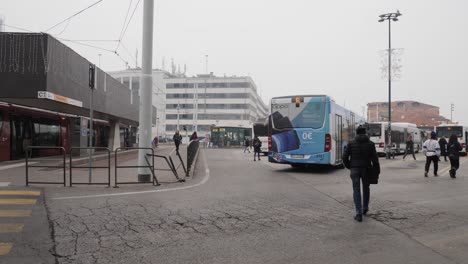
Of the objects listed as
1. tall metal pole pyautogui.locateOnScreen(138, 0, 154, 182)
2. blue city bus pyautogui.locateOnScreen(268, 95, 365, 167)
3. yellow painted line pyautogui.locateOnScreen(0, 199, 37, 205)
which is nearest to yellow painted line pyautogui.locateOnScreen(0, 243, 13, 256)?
yellow painted line pyautogui.locateOnScreen(0, 199, 37, 205)

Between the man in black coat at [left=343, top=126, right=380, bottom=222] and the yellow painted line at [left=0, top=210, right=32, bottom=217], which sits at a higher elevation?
the man in black coat at [left=343, top=126, right=380, bottom=222]

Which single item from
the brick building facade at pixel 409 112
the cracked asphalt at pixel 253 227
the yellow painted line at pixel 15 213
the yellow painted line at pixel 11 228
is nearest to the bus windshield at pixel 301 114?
the cracked asphalt at pixel 253 227

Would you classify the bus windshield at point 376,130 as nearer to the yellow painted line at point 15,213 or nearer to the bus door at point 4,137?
the bus door at point 4,137

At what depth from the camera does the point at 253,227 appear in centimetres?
671

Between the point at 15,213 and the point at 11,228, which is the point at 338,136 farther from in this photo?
the point at 11,228

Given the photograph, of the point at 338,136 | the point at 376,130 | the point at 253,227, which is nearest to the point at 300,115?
the point at 338,136

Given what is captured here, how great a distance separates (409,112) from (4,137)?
12008cm

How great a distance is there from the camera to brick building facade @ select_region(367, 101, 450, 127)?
379 feet

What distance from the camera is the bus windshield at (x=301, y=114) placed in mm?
16406

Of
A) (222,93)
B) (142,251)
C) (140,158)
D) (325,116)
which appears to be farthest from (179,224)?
(222,93)

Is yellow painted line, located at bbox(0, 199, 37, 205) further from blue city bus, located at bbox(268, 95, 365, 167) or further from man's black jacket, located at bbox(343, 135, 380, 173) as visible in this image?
blue city bus, located at bbox(268, 95, 365, 167)

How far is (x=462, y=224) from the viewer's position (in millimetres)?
7133

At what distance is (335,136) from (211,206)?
9961mm

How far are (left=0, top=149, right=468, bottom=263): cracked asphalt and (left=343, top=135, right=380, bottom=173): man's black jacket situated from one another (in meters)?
0.98
